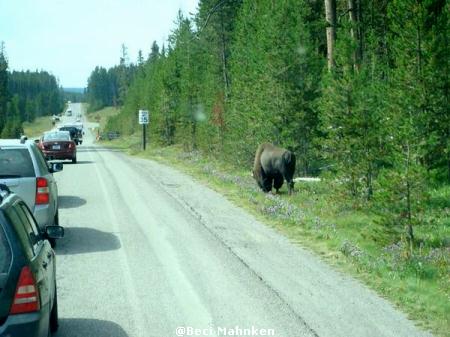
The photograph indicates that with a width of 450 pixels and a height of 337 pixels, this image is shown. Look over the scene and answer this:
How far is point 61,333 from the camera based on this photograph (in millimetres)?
6828

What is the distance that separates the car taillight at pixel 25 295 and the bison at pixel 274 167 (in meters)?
15.3

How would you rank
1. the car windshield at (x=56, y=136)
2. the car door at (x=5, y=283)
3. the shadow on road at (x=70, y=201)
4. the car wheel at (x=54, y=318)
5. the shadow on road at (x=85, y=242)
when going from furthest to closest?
the car windshield at (x=56, y=136) < the shadow on road at (x=70, y=201) < the shadow on road at (x=85, y=242) < the car wheel at (x=54, y=318) < the car door at (x=5, y=283)

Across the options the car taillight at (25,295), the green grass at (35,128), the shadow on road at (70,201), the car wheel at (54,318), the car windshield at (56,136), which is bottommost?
the green grass at (35,128)

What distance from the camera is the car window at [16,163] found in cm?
1104

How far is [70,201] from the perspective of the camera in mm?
17766

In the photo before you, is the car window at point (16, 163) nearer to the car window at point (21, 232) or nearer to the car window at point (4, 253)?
the car window at point (21, 232)

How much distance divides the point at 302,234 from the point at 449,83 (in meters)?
8.45

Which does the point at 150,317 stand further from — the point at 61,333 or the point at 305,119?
the point at 305,119

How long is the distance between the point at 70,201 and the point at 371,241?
9.19 meters

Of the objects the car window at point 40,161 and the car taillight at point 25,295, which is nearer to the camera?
the car taillight at point 25,295

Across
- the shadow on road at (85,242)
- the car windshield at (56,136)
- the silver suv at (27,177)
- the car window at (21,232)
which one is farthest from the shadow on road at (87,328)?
the car windshield at (56,136)

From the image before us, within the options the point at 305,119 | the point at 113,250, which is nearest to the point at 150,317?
the point at 113,250

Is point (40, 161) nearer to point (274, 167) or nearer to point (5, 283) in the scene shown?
point (5, 283)

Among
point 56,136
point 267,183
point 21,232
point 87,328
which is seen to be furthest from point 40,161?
point 56,136
